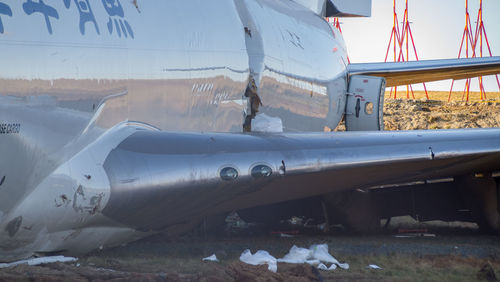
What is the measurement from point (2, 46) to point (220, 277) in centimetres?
240

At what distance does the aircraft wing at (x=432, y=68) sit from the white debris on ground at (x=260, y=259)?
23.9 ft

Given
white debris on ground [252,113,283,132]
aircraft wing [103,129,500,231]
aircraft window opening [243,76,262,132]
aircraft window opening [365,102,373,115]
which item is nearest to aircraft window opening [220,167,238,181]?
aircraft wing [103,129,500,231]

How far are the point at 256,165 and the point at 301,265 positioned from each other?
39.6 inches

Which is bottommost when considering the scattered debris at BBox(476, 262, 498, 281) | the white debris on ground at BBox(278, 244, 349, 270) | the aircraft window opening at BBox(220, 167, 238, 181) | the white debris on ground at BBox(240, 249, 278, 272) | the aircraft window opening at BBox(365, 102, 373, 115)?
the scattered debris at BBox(476, 262, 498, 281)

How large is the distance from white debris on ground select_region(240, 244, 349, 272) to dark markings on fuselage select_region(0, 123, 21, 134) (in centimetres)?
265

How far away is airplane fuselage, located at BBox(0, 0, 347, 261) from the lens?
4.41 meters

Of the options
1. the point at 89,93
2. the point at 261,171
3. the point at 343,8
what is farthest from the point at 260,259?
the point at 343,8

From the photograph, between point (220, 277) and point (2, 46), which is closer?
point (2, 46)

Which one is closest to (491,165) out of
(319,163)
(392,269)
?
(392,269)

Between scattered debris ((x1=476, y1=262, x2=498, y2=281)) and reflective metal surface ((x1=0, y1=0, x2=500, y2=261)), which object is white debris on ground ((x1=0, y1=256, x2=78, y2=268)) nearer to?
reflective metal surface ((x1=0, y1=0, x2=500, y2=261))

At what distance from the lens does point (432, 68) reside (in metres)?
13.8

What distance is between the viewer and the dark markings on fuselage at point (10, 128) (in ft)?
14.0

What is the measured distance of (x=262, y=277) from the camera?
5445 mm

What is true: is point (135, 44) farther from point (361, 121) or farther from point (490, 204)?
point (361, 121)
